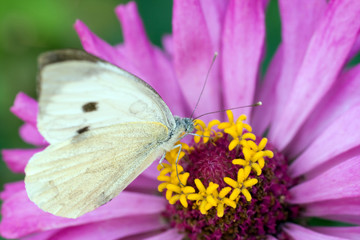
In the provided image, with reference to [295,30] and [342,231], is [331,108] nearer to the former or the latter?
[295,30]

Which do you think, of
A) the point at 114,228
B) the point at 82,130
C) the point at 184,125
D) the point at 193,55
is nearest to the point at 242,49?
the point at 193,55

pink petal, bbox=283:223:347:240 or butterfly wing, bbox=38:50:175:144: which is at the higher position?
butterfly wing, bbox=38:50:175:144

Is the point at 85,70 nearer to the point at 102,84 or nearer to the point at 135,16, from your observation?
the point at 102,84

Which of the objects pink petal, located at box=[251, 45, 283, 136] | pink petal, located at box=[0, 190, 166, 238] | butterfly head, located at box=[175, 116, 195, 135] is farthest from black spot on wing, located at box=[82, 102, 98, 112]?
pink petal, located at box=[251, 45, 283, 136]

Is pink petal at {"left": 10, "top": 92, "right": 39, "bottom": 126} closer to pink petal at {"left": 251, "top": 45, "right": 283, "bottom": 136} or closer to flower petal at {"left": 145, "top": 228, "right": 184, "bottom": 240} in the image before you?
flower petal at {"left": 145, "top": 228, "right": 184, "bottom": 240}

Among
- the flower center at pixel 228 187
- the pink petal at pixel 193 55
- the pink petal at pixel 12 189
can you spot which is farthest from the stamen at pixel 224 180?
the pink petal at pixel 12 189

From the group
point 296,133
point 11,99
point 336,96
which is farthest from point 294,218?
point 11,99

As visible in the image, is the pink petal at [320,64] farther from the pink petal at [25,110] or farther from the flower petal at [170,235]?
the pink petal at [25,110]
